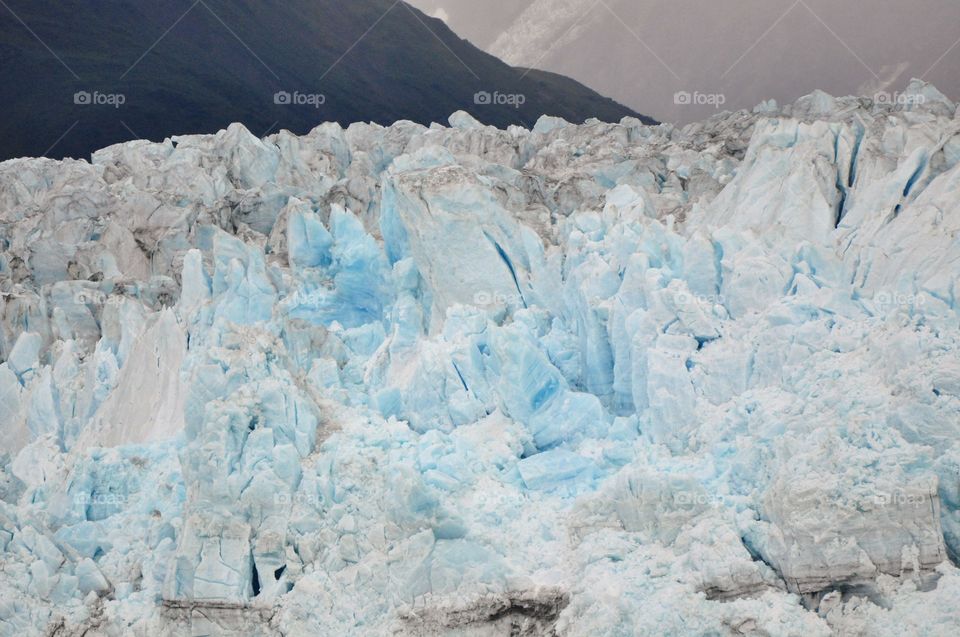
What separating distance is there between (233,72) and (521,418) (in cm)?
3493

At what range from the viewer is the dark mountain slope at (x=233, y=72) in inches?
1423

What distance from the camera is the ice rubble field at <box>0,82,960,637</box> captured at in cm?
895

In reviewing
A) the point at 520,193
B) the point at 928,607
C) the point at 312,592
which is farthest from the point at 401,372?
the point at 928,607

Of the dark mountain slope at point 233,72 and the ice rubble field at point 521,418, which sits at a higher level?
the dark mountain slope at point 233,72

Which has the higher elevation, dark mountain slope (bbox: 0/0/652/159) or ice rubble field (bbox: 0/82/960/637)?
dark mountain slope (bbox: 0/0/652/159)

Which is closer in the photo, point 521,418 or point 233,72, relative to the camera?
point 521,418

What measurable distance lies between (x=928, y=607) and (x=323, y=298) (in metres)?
10.7

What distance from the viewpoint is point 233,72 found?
139ft

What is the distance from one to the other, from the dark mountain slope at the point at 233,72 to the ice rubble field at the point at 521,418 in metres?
21.0

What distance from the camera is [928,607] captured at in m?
8.02

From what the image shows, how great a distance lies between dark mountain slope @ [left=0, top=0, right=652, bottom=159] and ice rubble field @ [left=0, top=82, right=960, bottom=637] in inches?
827

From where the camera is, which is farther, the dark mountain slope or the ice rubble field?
the dark mountain slope

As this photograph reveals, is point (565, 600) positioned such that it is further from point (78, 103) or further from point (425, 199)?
point (78, 103)

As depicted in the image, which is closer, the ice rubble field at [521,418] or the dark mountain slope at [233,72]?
the ice rubble field at [521,418]
